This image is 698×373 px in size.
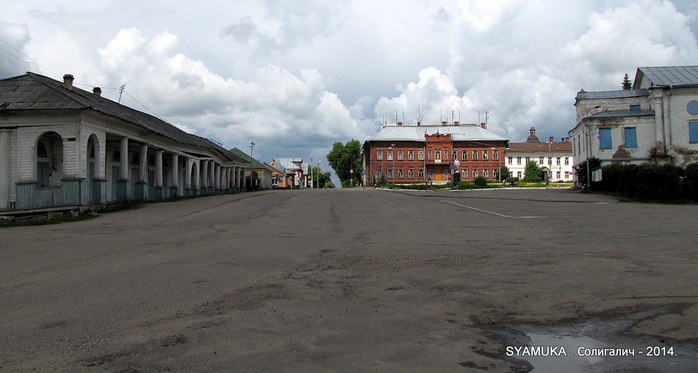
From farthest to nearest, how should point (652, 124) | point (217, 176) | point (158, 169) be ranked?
point (217, 176) → point (652, 124) → point (158, 169)

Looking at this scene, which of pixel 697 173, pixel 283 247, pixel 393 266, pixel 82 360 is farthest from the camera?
pixel 697 173

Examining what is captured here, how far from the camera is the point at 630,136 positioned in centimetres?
4316

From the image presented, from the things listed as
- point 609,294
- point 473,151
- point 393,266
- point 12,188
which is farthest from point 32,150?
point 473,151

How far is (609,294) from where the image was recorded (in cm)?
652

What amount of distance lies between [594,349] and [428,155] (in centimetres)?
8931

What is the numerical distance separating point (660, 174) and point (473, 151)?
6800cm

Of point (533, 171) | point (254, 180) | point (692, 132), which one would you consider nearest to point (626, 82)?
point (533, 171)

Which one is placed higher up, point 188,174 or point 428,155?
point 428,155

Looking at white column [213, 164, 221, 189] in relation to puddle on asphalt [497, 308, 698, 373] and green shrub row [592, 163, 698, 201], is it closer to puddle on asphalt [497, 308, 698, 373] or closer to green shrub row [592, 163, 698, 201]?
green shrub row [592, 163, 698, 201]

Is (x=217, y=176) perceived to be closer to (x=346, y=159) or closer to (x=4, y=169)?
(x=4, y=169)

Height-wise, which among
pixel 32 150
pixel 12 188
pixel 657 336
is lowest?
pixel 657 336

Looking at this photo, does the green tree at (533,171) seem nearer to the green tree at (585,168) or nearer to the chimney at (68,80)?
the green tree at (585,168)

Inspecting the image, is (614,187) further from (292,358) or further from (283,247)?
(292,358)

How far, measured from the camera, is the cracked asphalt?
4.46m
